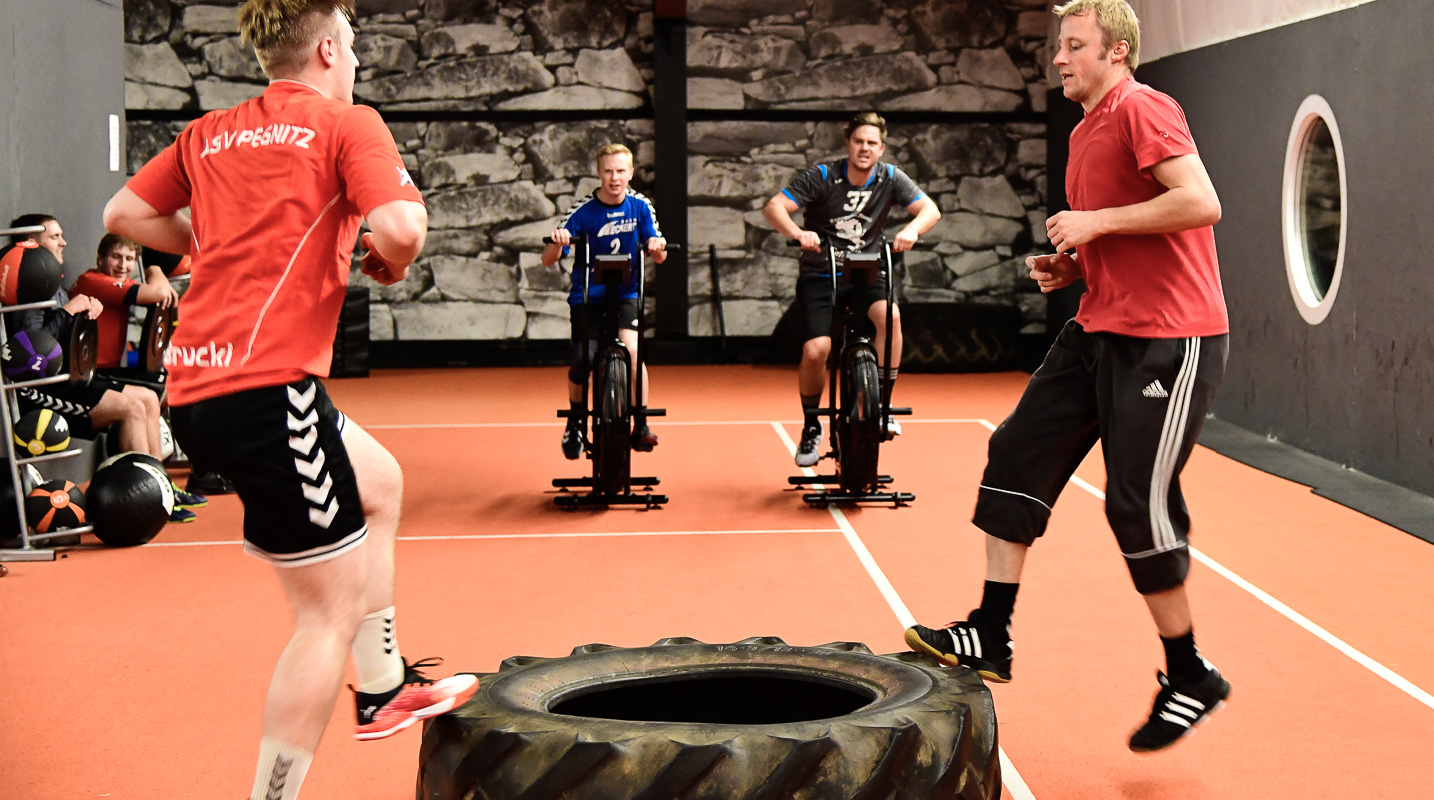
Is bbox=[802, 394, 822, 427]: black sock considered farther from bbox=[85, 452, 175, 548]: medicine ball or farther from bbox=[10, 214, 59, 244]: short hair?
bbox=[10, 214, 59, 244]: short hair

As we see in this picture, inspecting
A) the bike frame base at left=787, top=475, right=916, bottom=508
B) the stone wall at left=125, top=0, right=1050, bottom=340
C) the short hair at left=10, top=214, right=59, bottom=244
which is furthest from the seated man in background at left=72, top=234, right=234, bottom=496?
the stone wall at left=125, top=0, right=1050, bottom=340

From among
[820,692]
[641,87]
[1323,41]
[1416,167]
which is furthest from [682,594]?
[641,87]

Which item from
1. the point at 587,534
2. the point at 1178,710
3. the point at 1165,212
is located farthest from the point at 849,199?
the point at 1178,710

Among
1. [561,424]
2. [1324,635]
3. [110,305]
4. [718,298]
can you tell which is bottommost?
[1324,635]

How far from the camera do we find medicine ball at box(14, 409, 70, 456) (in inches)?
218

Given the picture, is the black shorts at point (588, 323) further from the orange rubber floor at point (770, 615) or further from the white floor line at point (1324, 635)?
the white floor line at point (1324, 635)

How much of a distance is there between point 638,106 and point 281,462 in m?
10.6

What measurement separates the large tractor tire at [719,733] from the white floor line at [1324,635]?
4.53ft

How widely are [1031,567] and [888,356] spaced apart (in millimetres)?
1456

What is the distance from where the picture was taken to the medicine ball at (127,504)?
543 centimetres

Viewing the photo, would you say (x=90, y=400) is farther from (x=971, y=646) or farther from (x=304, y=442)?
(x=971, y=646)

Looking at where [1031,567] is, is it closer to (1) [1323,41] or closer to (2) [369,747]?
(2) [369,747]

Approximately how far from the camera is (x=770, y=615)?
14.4 ft

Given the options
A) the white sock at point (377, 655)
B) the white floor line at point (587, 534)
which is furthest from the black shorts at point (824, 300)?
the white sock at point (377, 655)
